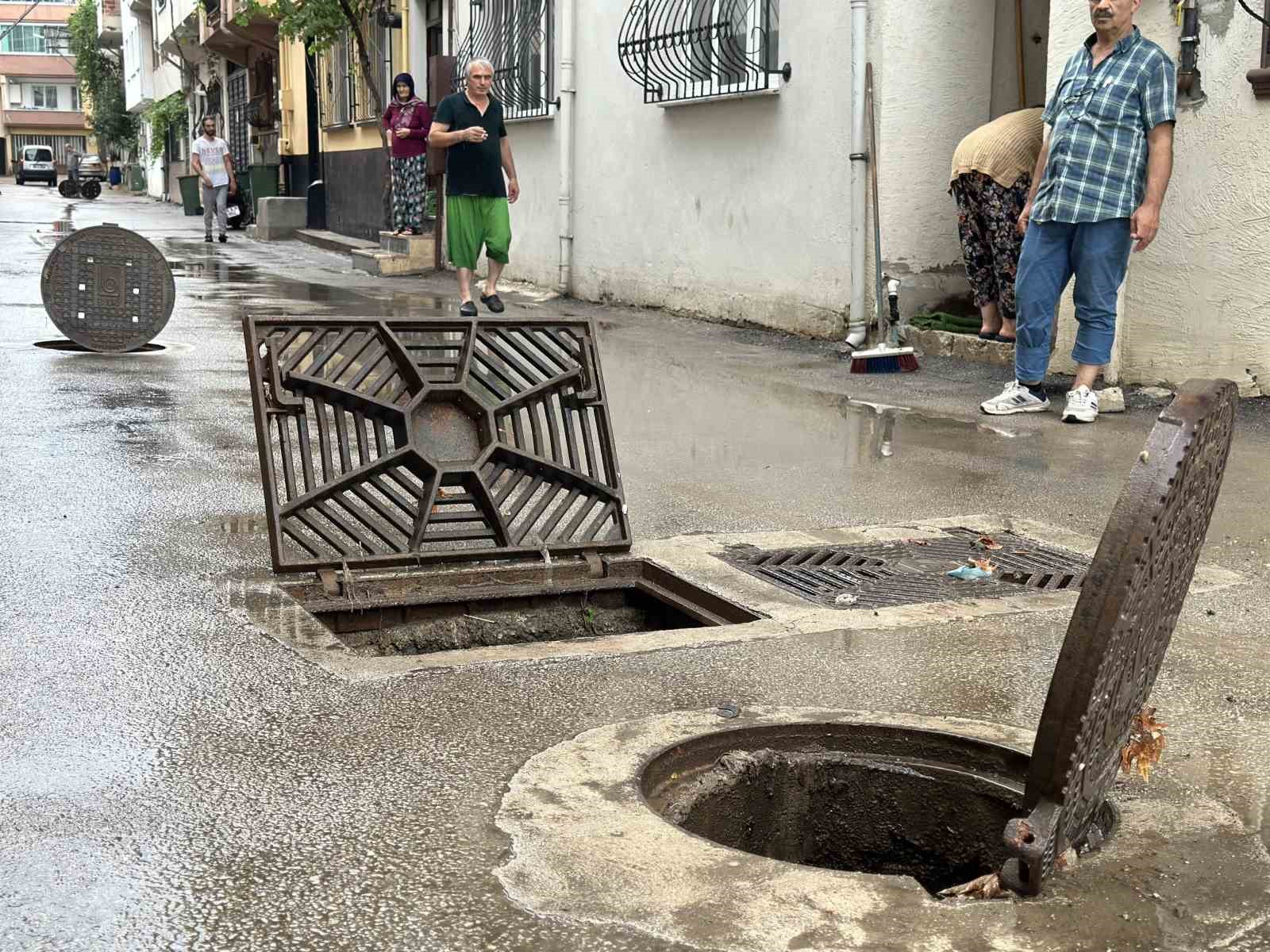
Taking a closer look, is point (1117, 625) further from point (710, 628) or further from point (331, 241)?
point (331, 241)

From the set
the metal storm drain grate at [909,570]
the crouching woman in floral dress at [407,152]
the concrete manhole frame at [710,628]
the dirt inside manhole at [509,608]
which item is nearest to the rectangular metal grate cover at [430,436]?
the dirt inside manhole at [509,608]

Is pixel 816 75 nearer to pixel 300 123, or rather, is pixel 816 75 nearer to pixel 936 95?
pixel 936 95

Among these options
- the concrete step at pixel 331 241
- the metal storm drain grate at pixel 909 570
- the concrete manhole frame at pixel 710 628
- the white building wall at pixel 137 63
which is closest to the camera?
the concrete manhole frame at pixel 710 628

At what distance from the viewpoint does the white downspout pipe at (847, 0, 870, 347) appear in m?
9.56

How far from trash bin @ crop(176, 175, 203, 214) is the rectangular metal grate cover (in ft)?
102

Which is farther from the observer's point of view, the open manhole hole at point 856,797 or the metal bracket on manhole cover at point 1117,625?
the open manhole hole at point 856,797

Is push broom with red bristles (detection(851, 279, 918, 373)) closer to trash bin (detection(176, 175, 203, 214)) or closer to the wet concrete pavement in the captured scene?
the wet concrete pavement

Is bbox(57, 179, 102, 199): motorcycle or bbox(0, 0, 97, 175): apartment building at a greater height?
bbox(0, 0, 97, 175): apartment building

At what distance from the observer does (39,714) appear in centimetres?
305

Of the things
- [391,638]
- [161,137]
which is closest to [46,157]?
[161,137]

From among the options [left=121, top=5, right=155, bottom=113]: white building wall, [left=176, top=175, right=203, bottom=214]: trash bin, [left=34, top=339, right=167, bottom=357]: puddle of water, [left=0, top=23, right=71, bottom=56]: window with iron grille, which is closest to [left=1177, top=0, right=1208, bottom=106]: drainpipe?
[left=34, top=339, right=167, bottom=357]: puddle of water

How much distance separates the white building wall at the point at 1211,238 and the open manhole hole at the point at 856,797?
5.21 meters

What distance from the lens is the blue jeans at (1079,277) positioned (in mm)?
6855

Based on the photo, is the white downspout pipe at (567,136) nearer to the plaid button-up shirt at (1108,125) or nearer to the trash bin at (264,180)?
the plaid button-up shirt at (1108,125)
